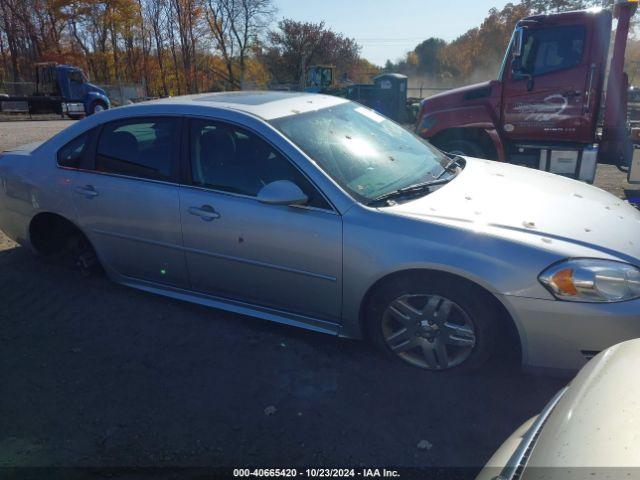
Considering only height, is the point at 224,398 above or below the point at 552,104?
below

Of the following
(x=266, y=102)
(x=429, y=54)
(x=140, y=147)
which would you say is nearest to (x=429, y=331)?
(x=266, y=102)

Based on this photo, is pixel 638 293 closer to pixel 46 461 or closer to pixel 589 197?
pixel 589 197

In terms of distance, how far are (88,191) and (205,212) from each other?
3.55 feet

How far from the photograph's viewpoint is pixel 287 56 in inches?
1842

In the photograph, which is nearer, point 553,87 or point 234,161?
point 234,161

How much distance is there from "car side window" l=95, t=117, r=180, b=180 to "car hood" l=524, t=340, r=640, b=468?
2750 mm

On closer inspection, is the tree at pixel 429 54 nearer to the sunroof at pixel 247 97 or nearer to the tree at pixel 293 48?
the tree at pixel 293 48

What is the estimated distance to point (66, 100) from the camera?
26.2 metres

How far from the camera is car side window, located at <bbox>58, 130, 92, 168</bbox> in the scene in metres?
3.82

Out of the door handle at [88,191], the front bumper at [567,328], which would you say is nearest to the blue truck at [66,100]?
the door handle at [88,191]

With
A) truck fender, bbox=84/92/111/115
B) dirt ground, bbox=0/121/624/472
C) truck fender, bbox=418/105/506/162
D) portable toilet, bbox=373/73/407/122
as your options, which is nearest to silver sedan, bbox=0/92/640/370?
dirt ground, bbox=0/121/624/472

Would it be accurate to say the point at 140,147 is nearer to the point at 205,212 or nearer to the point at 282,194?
the point at 205,212

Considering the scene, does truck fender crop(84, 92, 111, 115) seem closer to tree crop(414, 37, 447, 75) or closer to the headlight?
the headlight

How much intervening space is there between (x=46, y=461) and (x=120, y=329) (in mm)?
1218
